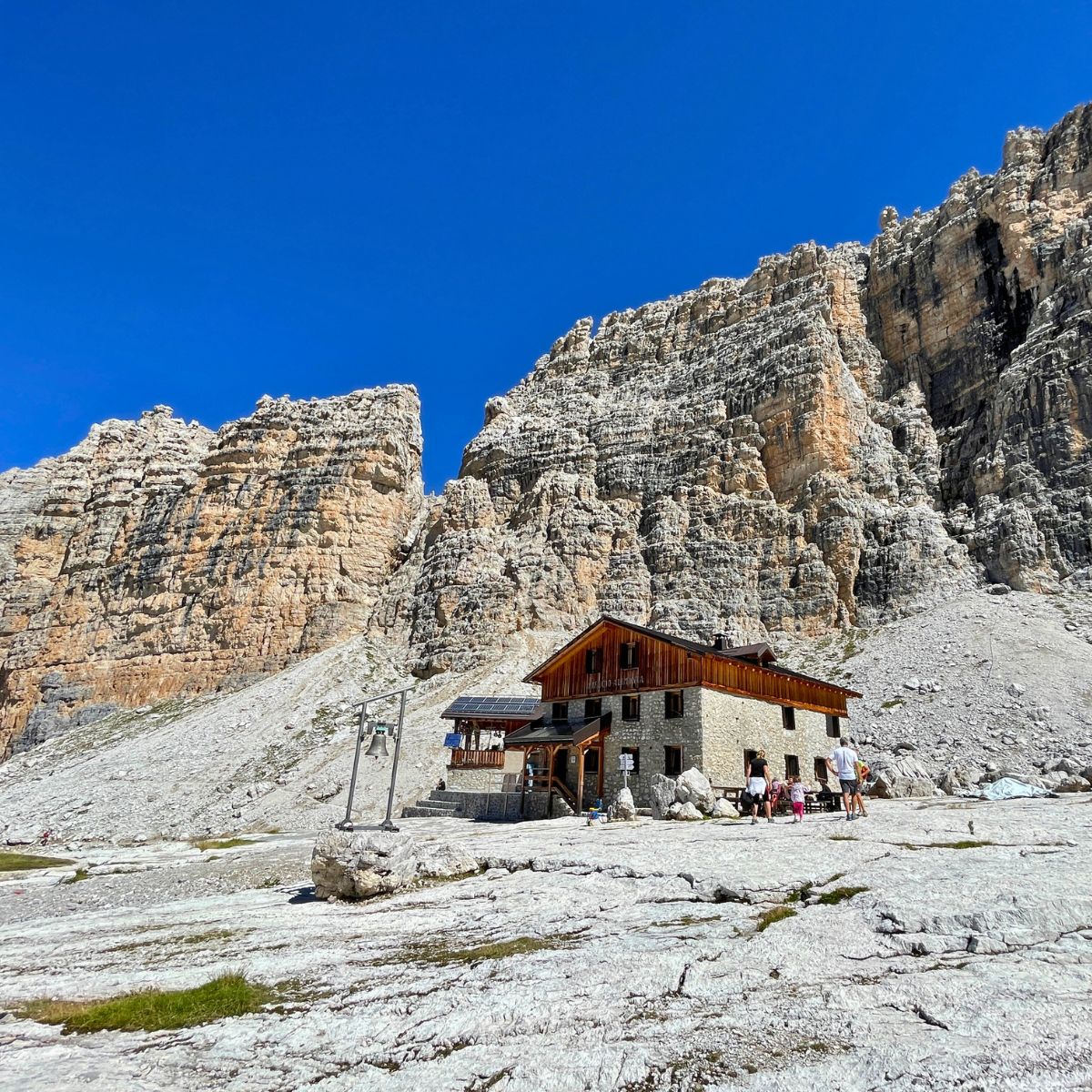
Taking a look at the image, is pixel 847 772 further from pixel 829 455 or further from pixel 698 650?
pixel 829 455

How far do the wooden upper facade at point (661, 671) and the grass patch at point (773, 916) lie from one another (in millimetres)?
22958

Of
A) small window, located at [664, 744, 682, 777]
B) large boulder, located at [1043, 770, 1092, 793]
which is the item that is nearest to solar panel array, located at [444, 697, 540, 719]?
small window, located at [664, 744, 682, 777]

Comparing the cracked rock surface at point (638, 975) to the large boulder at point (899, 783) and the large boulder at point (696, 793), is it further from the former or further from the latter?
the large boulder at point (899, 783)

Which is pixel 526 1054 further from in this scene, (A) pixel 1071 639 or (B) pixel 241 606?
(B) pixel 241 606

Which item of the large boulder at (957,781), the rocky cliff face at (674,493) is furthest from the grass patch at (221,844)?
the rocky cliff face at (674,493)

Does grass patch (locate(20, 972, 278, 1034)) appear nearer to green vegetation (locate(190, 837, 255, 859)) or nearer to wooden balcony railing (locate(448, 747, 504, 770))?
green vegetation (locate(190, 837, 255, 859))

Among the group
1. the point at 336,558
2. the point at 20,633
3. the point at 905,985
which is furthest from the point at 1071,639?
the point at 20,633

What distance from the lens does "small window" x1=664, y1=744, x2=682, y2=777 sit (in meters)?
32.9

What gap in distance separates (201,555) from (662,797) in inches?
3234

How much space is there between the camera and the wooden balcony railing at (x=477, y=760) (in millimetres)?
44188

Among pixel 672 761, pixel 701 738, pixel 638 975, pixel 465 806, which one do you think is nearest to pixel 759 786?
pixel 701 738

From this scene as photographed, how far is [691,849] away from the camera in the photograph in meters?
16.8

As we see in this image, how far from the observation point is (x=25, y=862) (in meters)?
30.6

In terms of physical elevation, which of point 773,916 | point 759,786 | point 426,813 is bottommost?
point 426,813
